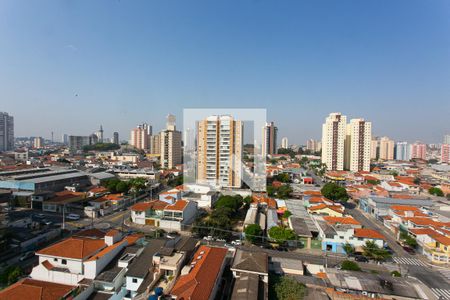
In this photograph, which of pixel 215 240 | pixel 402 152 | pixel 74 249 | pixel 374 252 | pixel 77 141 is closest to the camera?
pixel 74 249

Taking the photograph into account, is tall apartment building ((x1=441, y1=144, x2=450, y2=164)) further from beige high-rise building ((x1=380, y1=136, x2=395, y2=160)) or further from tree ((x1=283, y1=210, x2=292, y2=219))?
tree ((x1=283, y1=210, x2=292, y2=219))

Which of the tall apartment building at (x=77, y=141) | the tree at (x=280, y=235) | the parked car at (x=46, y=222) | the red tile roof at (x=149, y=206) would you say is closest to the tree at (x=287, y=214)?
the tree at (x=280, y=235)

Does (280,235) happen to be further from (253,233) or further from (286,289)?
(286,289)

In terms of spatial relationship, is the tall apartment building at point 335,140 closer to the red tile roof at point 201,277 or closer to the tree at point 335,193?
the tree at point 335,193

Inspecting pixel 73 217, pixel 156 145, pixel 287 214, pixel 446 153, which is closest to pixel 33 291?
pixel 73 217

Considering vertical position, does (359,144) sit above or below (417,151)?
above

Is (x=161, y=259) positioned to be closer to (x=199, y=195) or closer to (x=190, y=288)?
(x=190, y=288)

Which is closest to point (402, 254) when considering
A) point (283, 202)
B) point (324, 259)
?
point (324, 259)
